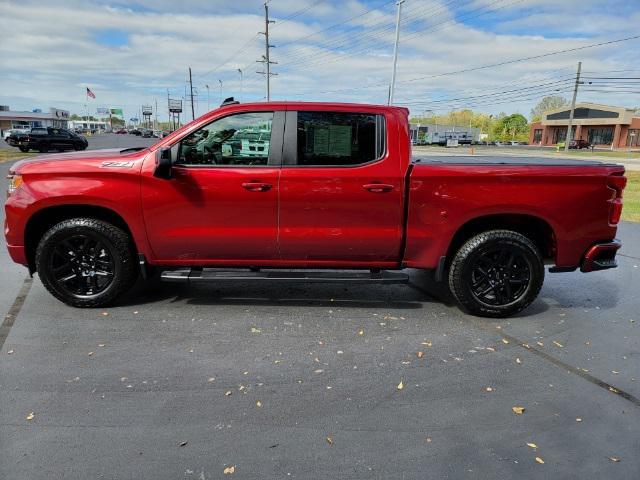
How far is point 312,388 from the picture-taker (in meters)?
3.34

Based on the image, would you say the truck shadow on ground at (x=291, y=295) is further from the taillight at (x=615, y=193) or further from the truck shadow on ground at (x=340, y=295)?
the taillight at (x=615, y=193)

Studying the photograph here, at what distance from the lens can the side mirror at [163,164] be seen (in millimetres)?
4246

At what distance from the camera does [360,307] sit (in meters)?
4.93

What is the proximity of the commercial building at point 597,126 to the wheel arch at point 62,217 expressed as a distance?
94048 mm

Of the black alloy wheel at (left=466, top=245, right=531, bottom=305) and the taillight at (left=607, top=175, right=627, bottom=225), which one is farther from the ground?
the taillight at (left=607, top=175, right=627, bottom=225)

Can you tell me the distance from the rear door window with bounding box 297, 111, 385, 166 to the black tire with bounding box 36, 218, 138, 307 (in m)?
1.86

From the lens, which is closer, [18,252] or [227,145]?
[227,145]

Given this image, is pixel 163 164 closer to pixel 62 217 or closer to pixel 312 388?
pixel 62 217

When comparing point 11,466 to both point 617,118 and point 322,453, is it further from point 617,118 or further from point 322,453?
point 617,118

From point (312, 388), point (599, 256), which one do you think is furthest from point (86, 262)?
point (599, 256)

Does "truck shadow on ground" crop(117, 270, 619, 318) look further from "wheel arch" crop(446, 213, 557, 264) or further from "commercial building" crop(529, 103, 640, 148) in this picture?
"commercial building" crop(529, 103, 640, 148)

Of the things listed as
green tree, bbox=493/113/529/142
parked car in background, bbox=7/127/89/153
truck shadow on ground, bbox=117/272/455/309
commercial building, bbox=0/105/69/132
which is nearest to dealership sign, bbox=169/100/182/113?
commercial building, bbox=0/105/69/132

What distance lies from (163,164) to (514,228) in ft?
10.9

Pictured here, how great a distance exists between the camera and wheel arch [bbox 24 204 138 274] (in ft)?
15.1
